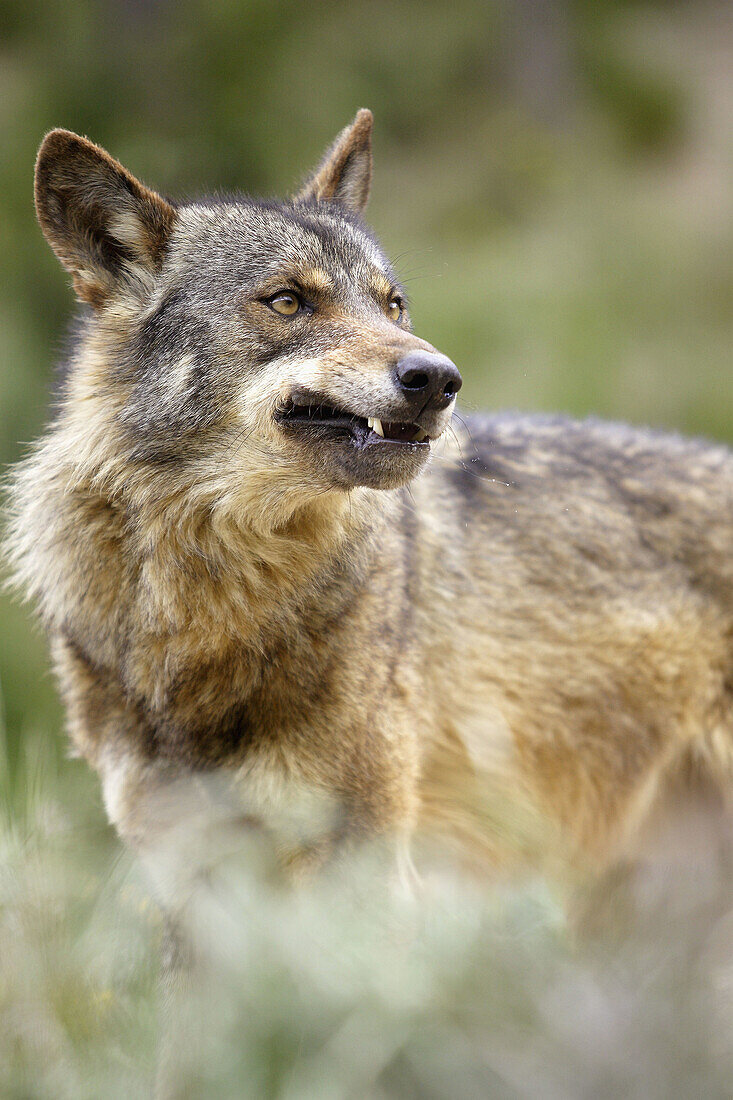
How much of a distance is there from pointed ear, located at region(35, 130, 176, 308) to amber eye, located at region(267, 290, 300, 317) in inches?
17.0

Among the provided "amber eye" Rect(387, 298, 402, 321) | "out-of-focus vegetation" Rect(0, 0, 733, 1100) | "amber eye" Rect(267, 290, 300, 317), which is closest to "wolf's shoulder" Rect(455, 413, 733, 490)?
"out-of-focus vegetation" Rect(0, 0, 733, 1100)

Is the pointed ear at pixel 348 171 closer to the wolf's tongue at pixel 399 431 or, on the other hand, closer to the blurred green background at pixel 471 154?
the wolf's tongue at pixel 399 431

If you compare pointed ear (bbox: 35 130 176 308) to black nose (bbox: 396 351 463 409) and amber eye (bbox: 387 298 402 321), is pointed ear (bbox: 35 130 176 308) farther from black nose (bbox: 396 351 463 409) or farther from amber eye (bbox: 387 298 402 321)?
black nose (bbox: 396 351 463 409)

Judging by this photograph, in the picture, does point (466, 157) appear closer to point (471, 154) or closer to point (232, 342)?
point (471, 154)

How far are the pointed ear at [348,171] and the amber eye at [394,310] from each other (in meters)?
0.50

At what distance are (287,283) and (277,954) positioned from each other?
7.05 feet

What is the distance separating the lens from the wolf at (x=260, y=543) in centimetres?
289

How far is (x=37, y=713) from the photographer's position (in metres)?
7.57

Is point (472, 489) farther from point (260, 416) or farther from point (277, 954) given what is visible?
point (277, 954)

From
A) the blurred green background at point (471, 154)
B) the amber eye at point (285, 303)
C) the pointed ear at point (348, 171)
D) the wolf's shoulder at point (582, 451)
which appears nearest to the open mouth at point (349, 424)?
the amber eye at point (285, 303)

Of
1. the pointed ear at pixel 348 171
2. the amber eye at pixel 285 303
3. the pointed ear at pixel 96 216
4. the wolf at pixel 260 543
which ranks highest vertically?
the pointed ear at pixel 348 171

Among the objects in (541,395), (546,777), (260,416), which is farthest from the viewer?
(541,395)

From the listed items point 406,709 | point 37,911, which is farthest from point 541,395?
point 37,911

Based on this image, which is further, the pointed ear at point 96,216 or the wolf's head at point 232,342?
the pointed ear at point 96,216
